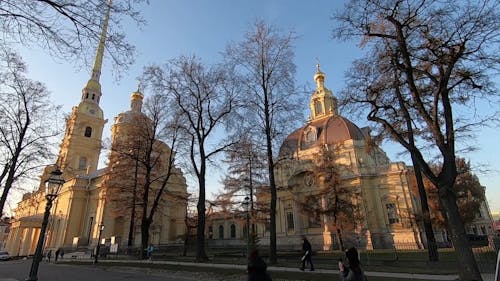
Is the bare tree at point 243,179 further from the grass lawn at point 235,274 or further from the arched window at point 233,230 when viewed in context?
the arched window at point 233,230

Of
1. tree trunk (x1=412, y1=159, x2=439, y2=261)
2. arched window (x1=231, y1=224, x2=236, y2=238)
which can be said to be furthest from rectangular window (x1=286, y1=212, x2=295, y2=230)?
tree trunk (x1=412, y1=159, x2=439, y2=261)

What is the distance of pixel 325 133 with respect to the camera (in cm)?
4822

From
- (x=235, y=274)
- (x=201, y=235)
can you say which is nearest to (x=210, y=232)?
(x=201, y=235)

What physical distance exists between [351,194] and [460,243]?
26455 millimetres

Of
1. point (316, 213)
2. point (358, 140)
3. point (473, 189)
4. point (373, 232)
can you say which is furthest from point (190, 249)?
point (473, 189)

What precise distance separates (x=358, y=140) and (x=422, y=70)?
115 feet

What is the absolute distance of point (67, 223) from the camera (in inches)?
1738

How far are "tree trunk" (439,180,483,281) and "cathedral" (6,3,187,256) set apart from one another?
23.9m

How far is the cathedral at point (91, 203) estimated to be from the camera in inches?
1374

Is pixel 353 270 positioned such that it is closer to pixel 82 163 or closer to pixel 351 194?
pixel 351 194

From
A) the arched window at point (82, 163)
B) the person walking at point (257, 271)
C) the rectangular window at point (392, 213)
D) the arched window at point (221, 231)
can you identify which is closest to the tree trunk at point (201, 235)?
the person walking at point (257, 271)

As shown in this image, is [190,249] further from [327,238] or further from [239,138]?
[239,138]

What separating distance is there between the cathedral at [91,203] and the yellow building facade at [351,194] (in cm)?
1486

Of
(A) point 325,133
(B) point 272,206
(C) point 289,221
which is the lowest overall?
(B) point 272,206
